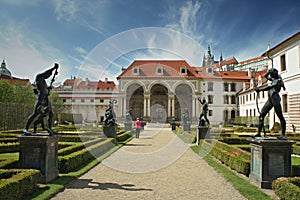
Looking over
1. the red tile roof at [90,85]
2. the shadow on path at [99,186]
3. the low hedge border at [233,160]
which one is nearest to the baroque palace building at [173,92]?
the red tile roof at [90,85]

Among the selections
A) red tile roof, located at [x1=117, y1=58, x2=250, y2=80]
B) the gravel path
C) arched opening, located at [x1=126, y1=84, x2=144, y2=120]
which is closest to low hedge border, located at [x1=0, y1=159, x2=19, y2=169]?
the gravel path

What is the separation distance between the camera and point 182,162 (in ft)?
33.9

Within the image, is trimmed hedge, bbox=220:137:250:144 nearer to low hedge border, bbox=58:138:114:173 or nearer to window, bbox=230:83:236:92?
low hedge border, bbox=58:138:114:173

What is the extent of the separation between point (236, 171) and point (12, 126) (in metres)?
22.8

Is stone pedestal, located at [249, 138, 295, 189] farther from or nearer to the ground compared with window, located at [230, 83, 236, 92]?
nearer to the ground

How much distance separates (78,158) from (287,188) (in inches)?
255

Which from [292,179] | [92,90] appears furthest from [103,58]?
[92,90]

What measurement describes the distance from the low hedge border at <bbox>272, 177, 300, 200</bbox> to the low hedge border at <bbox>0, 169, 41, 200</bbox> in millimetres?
5407

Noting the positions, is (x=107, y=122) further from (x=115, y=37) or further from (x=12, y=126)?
(x=12, y=126)

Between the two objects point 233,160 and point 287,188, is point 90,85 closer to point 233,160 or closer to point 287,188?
point 233,160

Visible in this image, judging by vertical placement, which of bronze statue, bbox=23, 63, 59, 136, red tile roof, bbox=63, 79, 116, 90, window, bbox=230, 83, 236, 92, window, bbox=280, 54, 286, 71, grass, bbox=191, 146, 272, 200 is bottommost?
grass, bbox=191, 146, 272, 200

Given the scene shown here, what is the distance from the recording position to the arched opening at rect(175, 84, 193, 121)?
2103 inches

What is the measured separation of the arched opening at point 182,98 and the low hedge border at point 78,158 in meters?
41.6

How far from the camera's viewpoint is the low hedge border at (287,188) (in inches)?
195
